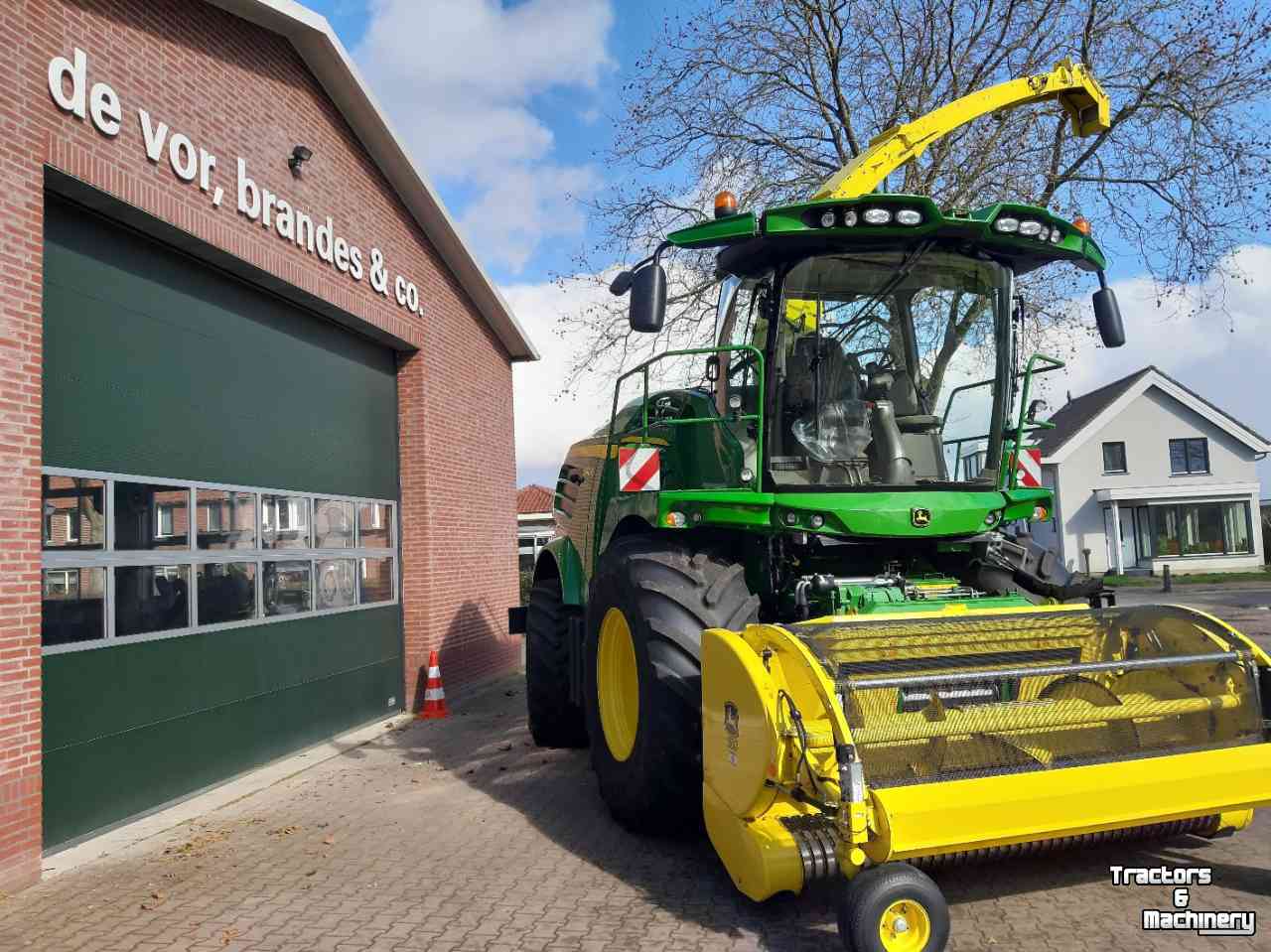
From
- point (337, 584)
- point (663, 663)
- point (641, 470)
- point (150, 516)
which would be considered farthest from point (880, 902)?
point (337, 584)

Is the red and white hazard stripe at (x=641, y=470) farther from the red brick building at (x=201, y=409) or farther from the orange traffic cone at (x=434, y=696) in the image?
the orange traffic cone at (x=434, y=696)

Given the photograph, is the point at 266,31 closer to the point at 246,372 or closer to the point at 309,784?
the point at 246,372

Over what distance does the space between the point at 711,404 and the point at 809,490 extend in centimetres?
91

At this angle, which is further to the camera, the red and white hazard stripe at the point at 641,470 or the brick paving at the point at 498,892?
the red and white hazard stripe at the point at 641,470

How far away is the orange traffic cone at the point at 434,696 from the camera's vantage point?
33.2ft

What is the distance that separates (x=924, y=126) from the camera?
7.55 meters

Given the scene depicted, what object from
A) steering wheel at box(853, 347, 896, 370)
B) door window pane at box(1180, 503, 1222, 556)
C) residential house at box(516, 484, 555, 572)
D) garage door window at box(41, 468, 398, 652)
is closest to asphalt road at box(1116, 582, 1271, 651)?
door window pane at box(1180, 503, 1222, 556)

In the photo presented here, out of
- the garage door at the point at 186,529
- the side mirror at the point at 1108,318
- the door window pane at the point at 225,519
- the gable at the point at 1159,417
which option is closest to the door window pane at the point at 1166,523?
the gable at the point at 1159,417

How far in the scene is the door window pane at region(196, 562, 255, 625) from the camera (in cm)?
716

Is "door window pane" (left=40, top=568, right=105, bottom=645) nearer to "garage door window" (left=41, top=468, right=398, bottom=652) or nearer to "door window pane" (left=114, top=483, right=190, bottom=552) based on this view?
"garage door window" (left=41, top=468, right=398, bottom=652)

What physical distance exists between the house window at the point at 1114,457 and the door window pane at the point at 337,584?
2979cm

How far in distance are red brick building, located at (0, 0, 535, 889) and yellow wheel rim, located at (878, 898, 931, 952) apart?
4.17m

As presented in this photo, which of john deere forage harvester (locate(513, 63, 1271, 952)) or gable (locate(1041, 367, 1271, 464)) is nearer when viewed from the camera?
john deere forage harvester (locate(513, 63, 1271, 952))

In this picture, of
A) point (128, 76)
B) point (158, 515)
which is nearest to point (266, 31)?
point (128, 76)
